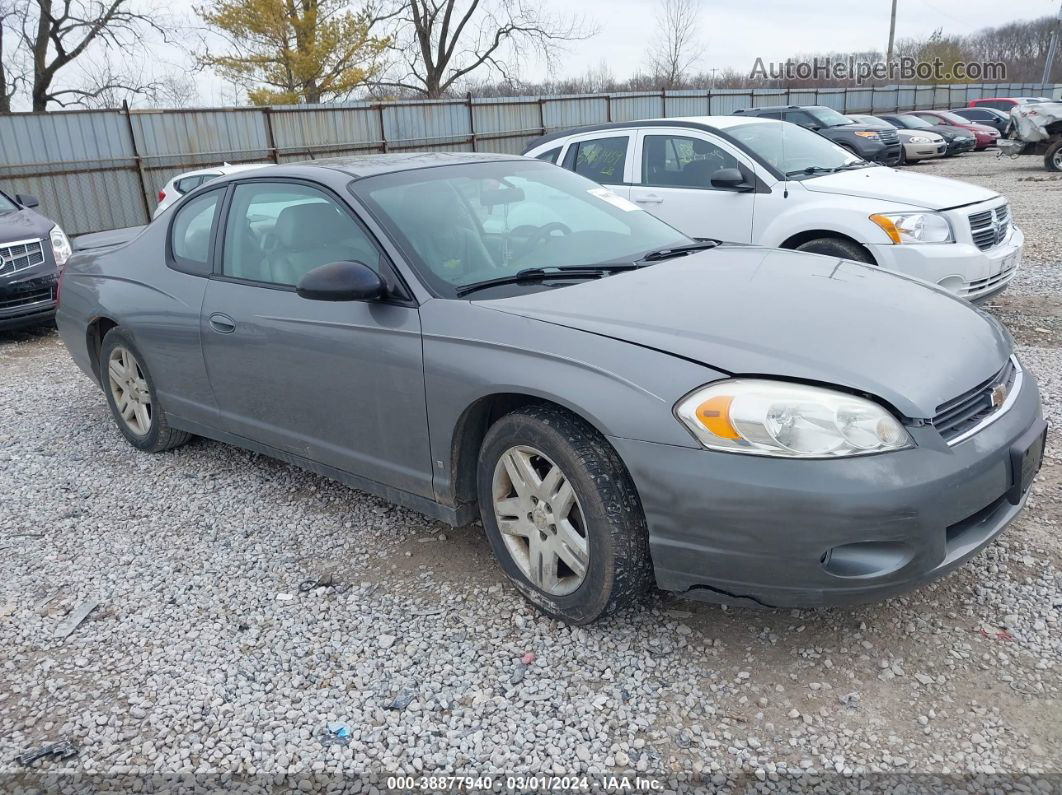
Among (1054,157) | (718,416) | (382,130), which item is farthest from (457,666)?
(1054,157)

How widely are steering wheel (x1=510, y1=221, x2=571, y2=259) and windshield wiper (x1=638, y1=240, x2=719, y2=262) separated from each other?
0.38 m

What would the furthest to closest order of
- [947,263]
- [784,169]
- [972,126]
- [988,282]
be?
[972,126]
[784,169]
[988,282]
[947,263]

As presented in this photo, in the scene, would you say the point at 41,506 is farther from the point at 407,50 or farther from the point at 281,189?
the point at 407,50

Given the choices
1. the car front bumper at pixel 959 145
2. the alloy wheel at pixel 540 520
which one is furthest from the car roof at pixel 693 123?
the car front bumper at pixel 959 145

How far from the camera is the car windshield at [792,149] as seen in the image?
270 inches

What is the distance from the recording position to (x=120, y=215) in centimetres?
1545

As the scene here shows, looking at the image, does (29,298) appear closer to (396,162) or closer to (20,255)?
(20,255)

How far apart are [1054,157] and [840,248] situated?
16.8 metres

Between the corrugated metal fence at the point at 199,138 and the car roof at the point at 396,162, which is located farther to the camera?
the corrugated metal fence at the point at 199,138

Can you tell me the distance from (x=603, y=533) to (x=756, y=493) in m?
0.52

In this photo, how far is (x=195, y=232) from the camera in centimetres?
430

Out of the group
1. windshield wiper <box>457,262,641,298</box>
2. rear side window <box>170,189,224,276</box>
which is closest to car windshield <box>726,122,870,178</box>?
windshield wiper <box>457,262,641,298</box>

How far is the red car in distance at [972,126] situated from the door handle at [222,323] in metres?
29.1

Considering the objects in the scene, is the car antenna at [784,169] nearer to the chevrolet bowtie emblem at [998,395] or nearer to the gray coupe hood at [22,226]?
the chevrolet bowtie emblem at [998,395]
